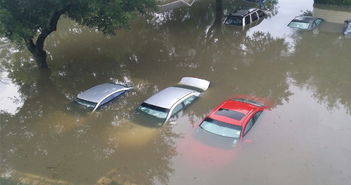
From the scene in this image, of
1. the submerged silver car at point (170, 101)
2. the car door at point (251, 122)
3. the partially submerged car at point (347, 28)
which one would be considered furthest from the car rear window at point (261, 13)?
the car door at point (251, 122)

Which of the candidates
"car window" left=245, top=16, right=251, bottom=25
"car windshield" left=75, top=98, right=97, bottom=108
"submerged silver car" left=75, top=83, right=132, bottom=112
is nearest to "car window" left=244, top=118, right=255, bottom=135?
"submerged silver car" left=75, top=83, right=132, bottom=112

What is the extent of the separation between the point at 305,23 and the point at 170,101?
44.2 ft

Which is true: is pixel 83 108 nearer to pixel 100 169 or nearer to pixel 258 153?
pixel 100 169

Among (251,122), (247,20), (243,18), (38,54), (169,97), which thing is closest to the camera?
(251,122)

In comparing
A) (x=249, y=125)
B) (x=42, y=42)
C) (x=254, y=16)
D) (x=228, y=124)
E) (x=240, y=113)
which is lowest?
(x=249, y=125)

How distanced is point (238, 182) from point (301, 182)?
194 cm

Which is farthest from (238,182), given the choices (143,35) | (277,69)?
(143,35)

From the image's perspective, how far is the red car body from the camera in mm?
12109

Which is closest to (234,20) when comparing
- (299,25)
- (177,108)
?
(299,25)

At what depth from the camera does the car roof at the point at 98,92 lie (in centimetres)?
1448

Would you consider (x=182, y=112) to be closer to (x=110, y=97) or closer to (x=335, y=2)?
(x=110, y=97)

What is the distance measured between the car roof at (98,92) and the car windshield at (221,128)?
15.7ft

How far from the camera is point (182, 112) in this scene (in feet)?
46.3

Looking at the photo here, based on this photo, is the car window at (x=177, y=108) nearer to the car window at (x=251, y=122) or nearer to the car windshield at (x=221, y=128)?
the car windshield at (x=221, y=128)
